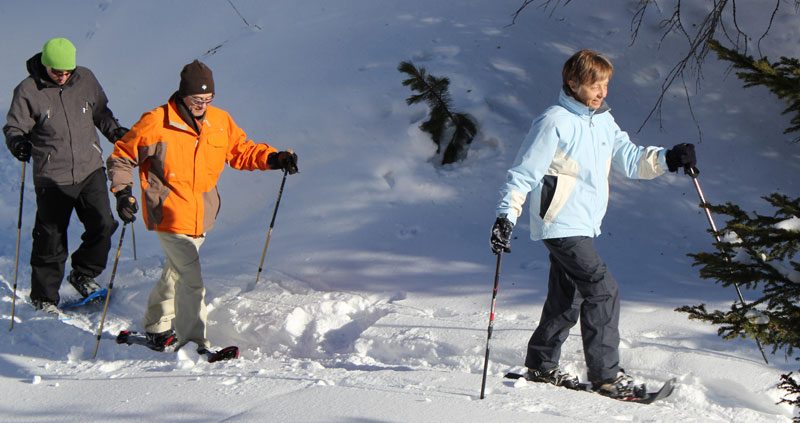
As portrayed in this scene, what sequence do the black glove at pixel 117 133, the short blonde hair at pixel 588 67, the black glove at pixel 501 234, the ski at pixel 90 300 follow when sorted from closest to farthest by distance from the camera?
the black glove at pixel 501 234, the short blonde hair at pixel 588 67, the black glove at pixel 117 133, the ski at pixel 90 300

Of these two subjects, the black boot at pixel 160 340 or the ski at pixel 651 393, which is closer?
the ski at pixel 651 393

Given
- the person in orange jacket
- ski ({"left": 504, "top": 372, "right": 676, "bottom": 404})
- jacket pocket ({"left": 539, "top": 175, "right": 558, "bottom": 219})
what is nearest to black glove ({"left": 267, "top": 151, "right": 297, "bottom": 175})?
the person in orange jacket

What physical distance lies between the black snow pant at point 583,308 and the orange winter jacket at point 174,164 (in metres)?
2.24

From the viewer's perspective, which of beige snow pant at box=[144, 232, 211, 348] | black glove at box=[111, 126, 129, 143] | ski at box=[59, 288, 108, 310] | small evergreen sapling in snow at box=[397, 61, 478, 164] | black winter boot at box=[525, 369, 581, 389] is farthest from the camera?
small evergreen sapling in snow at box=[397, 61, 478, 164]

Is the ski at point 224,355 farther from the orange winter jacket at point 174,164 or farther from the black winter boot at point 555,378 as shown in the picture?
the black winter boot at point 555,378

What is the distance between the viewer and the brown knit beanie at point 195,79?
5195 millimetres

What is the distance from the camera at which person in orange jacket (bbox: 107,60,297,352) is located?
5.26m

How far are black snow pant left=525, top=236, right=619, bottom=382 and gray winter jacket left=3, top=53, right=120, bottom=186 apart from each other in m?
3.63

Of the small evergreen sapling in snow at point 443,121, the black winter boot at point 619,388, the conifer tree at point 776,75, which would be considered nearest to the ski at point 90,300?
the small evergreen sapling in snow at point 443,121

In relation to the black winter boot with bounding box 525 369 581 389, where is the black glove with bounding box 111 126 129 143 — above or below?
above

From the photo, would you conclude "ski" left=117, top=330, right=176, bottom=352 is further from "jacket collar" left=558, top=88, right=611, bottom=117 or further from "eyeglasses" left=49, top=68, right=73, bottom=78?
"jacket collar" left=558, top=88, right=611, bottom=117

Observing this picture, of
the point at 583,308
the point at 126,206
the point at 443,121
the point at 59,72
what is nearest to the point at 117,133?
the point at 59,72

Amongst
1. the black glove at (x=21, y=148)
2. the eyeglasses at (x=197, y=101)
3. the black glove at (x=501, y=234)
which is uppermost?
the eyeglasses at (x=197, y=101)

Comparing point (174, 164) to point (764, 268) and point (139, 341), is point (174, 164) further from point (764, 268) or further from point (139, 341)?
point (764, 268)
